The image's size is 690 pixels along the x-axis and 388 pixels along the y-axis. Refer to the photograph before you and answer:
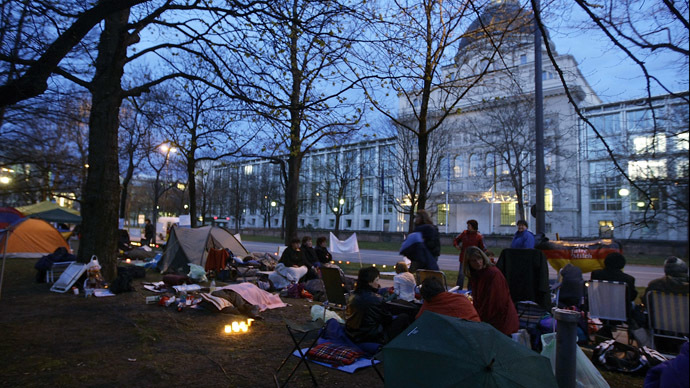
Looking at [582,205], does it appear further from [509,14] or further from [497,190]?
[509,14]

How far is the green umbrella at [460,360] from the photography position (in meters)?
2.43

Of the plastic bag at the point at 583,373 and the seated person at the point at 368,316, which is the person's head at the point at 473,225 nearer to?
the seated person at the point at 368,316

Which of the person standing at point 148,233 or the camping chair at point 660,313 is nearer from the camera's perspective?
the camping chair at point 660,313

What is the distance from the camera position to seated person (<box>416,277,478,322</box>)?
432 cm

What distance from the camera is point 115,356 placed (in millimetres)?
5496

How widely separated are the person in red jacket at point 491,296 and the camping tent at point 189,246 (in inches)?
445

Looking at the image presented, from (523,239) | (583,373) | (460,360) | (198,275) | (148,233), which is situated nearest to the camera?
(460,360)

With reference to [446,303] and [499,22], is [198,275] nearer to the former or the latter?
[446,303]

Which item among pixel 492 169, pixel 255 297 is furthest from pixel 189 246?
pixel 492 169

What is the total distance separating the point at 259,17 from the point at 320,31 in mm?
939

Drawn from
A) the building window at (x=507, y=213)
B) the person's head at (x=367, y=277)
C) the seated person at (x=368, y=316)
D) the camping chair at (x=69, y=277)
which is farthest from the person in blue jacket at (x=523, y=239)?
the building window at (x=507, y=213)

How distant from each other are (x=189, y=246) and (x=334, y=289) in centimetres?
871

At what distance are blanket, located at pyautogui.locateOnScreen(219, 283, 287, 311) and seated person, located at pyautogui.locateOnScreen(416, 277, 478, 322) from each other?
4.84 m

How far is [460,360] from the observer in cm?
248
